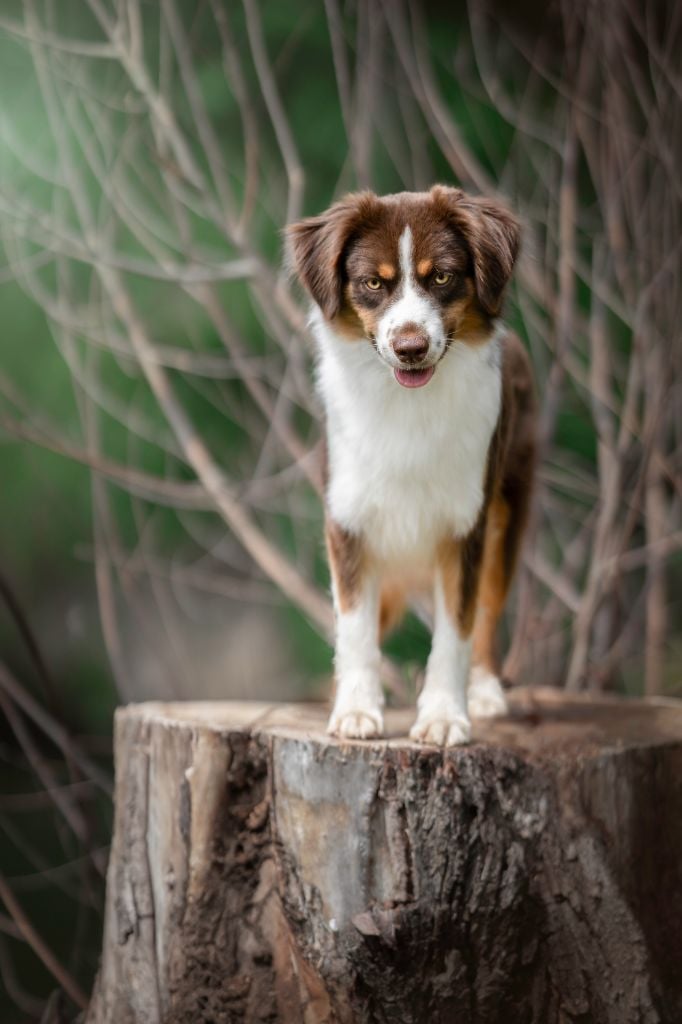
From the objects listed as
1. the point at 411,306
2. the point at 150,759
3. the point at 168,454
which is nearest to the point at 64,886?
the point at 168,454

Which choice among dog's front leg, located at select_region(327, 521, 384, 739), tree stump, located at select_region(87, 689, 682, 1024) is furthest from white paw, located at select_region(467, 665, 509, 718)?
dog's front leg, located at select_region(327, 521, 384, 739)

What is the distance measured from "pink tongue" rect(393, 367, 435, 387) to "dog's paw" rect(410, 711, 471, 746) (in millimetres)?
584

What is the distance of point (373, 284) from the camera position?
198 centimetres

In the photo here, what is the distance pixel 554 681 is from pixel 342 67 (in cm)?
189

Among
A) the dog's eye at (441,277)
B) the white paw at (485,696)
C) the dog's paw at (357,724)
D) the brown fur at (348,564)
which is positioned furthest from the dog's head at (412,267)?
the white paw at (485,696)

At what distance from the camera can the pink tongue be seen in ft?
6.36

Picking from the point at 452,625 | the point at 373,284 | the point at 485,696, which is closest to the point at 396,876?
the point at 452,625

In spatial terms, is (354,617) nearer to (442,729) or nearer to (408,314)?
(442,729)

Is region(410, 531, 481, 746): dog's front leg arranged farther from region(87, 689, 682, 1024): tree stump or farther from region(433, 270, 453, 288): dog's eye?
region(433, 270, 453, 288): dog's eye

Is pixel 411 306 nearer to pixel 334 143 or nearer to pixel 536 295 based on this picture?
pixel 536 295

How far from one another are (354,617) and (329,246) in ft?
2.23

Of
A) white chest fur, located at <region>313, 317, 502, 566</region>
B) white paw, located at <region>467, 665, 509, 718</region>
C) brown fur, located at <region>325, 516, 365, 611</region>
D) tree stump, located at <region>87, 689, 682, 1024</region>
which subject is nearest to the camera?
tree stump, located at <region>87, 689, 682, 1024</region>

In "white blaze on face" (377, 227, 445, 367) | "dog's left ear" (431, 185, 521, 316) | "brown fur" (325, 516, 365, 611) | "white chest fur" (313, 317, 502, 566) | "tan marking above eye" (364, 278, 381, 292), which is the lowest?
"brown fur" (325, 516, 365, 611)

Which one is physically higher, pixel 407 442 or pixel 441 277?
pixel 441 277
